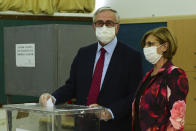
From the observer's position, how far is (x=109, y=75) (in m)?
1.76

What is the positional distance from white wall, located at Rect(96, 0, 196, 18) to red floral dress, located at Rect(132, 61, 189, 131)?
8.23 feet

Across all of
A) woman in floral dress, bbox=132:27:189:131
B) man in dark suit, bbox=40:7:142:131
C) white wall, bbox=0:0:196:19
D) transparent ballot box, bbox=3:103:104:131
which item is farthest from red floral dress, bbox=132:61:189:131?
white wall, bbox=0:0:196:19

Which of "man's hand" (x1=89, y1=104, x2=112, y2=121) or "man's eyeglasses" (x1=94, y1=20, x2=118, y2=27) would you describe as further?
"man's eyeglasses" (x1=94, y1=20, x2=118, y2=27)

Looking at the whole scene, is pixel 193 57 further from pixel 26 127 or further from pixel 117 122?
pixel 26 127

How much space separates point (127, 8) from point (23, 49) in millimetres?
2094

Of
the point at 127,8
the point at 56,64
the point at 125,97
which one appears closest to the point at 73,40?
the point at 56,64

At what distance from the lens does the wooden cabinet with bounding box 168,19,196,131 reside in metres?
2.85

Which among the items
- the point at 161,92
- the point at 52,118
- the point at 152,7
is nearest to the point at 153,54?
the point at 161,92

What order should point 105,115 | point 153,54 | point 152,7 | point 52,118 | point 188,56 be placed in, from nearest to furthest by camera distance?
1. point 52,118
2. point 105,115
3. point 153,54
4. point 188,56
5. point 152,7

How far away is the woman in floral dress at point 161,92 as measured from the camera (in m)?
1.54

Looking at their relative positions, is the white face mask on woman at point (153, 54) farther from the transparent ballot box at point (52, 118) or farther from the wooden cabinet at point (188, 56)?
the wooden cabinet at point (188, 56)

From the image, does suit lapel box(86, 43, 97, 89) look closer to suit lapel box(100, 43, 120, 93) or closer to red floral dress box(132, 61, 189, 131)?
suit lapel box(100, 43, 120, 93)

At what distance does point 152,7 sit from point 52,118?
3.17 metres

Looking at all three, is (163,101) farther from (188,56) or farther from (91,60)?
(188,56)
